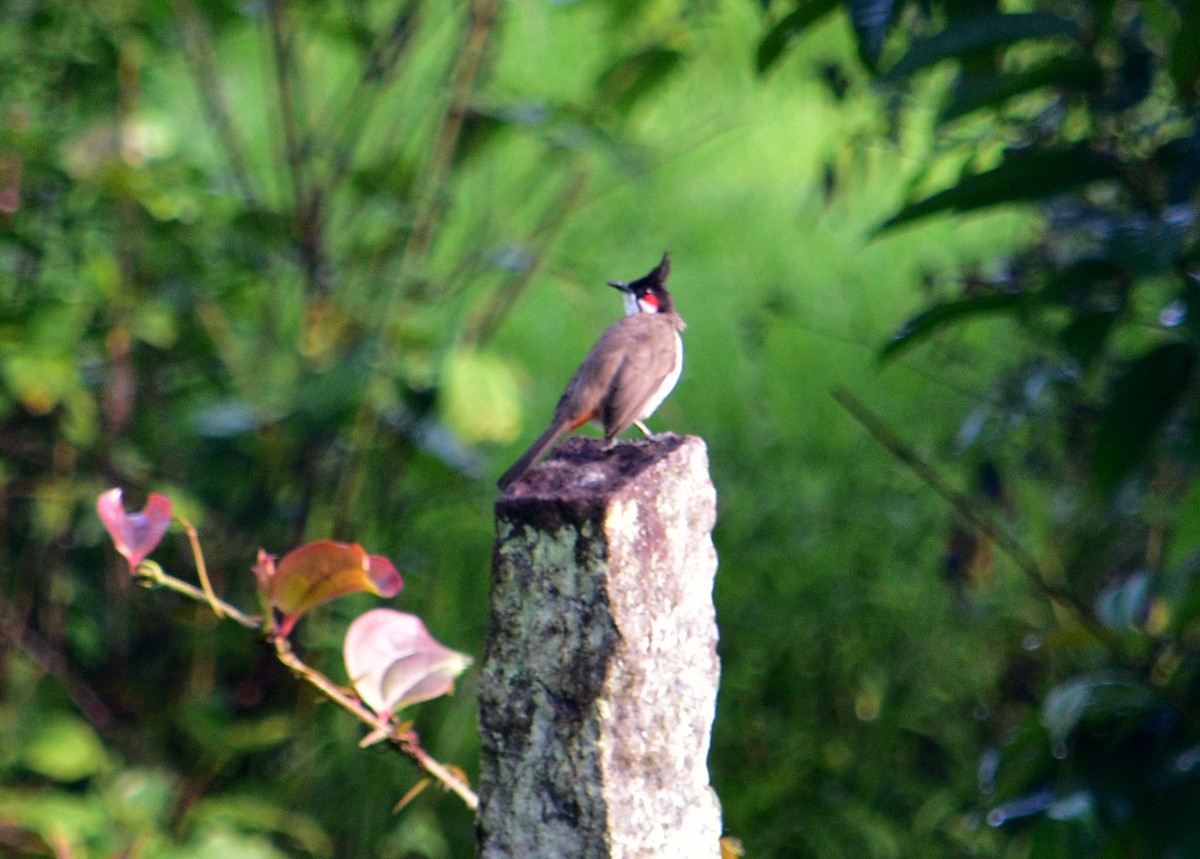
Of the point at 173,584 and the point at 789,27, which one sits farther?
the point at 789,27

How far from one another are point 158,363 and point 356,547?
1.82 metres

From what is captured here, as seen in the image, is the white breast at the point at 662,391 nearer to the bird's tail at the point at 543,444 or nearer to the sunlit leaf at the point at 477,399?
the bird's tail at the point at 543,444

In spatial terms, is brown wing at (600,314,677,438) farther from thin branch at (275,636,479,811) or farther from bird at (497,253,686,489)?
thin branch at (275,636,479,811)

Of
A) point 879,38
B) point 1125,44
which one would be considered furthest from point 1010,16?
point 1125,44

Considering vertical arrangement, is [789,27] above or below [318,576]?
above

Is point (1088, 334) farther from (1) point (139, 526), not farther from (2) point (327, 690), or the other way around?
(1) point (139, 526)

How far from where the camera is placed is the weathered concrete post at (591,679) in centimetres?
109

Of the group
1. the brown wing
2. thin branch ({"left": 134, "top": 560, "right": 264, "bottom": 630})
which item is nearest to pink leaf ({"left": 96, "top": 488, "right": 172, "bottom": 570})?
thin branch ({"left": 134, "top": 560, "right": 264, "bottom": 630})

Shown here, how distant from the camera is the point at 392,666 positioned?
1312 millimetres

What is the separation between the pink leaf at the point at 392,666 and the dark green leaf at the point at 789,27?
90cm

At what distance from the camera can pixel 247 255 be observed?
8.84 feet

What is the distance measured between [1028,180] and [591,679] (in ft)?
2.78

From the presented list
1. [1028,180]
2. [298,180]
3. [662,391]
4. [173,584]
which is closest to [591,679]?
[173,584]

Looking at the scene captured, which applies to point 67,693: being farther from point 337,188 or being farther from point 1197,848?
point 1197,848
